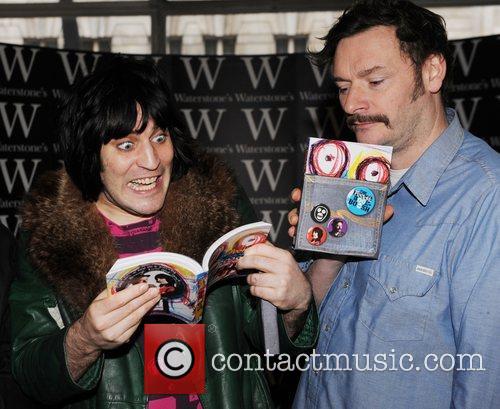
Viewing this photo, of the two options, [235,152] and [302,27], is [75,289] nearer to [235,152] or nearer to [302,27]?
[235,152]

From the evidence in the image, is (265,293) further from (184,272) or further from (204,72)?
(204,72)

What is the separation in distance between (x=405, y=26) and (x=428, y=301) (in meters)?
0.88

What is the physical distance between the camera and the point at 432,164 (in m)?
1.91

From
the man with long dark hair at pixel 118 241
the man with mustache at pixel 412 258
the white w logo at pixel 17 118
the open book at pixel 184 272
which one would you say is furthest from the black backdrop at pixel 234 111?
the open book at pixel 184 272

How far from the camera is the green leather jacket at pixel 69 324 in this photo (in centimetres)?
175

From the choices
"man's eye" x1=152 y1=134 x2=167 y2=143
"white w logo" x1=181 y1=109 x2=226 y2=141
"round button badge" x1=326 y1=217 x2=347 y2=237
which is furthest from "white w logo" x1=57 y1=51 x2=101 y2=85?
"round button badge" x1=326 y1=217 x2=347 y2=237

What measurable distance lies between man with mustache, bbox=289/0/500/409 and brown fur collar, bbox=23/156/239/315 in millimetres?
264

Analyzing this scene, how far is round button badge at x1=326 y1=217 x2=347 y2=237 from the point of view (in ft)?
6.10

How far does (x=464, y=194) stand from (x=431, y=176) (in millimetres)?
130

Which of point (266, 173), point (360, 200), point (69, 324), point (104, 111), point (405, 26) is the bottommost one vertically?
point (266, 173)

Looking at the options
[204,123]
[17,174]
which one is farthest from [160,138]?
[204,123]

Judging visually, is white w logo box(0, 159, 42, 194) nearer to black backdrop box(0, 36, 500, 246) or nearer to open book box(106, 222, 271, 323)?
black backdrop box(0, 36, 500, 246)

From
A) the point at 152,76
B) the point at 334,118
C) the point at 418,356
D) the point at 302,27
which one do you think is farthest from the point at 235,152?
the point at 418,356

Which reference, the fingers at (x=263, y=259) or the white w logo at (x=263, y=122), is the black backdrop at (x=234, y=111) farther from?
the fingers at (x=263, y=259)
